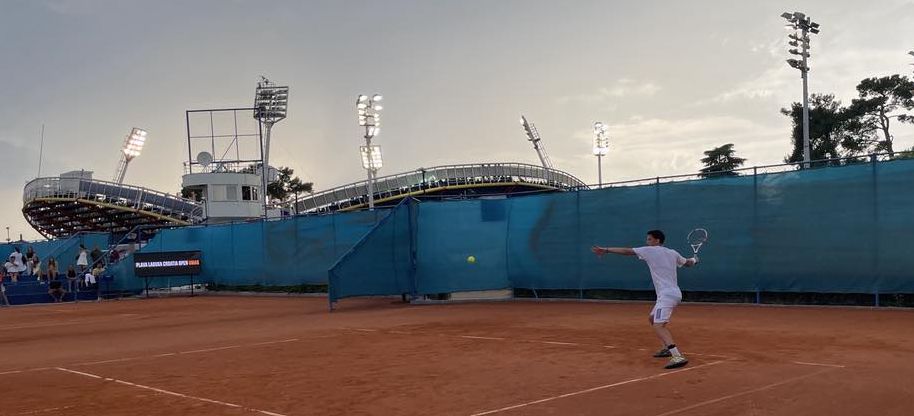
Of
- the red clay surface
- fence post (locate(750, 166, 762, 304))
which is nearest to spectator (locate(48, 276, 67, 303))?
the red clay surface

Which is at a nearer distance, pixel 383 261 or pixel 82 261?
pixel 383 261

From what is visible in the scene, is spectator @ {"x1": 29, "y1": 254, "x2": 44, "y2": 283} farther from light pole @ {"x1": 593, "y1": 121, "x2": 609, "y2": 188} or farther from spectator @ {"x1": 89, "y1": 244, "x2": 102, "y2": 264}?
light pole @ {"x1": 593, "y1": 121, "x2": 609, "y2": 188}

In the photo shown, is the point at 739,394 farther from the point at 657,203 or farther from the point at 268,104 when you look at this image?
the point at 268,104

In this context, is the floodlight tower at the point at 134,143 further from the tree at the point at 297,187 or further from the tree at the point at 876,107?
the tree at the point at 876,107

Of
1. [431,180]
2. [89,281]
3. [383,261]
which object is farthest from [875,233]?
[431,180]

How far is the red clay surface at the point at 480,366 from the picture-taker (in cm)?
731

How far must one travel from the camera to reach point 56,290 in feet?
94.9

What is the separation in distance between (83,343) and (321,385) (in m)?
7.95

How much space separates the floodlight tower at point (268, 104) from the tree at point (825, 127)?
39112 mm

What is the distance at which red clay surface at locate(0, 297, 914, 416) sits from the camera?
731 centimetres

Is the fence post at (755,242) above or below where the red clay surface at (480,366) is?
above

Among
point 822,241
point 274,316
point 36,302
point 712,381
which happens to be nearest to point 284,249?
point 274,316

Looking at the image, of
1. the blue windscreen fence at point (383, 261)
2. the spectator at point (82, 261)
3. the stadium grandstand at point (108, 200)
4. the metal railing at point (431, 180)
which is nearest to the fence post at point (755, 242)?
the blue windscreen fence at point (383, 261)

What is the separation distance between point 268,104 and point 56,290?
2536 centimetres
